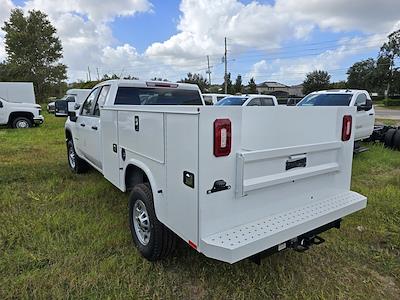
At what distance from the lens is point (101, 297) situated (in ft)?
8.18

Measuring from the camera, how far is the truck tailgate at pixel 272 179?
209cm

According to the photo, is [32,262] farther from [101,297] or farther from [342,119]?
[342,119]

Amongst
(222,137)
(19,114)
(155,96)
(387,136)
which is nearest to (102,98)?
(155,96)

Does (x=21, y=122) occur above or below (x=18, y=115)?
below

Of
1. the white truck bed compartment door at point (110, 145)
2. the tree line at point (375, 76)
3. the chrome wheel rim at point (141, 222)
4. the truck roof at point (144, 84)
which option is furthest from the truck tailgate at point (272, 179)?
the tree line at point (375, 76)

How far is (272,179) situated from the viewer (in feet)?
7.92

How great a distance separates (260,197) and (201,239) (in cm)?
59

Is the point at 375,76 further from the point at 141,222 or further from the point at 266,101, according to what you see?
the point at 141,222

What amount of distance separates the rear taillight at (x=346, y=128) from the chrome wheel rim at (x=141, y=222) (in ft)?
6.67

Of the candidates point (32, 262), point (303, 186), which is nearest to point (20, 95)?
point (32, 262)

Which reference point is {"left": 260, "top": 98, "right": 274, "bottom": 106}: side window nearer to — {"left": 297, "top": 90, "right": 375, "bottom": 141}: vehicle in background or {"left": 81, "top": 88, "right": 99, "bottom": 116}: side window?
{"left": 297, "top": 90, "right": 375, "bottom": 141}: vehicle in background

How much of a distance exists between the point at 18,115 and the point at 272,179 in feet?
51.4

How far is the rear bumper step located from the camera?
2.04 metres

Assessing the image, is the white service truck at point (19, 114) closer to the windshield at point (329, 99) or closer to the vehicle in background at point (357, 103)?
the windshield at point (329, 99)
